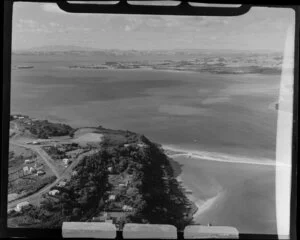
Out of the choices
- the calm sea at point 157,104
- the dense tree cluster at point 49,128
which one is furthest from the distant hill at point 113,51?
the dense tree cluster at point 49,128

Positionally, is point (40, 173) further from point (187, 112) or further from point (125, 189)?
point (187, 112)

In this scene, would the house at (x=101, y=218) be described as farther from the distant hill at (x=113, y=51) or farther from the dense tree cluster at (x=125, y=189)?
the distant hill at (x=113, y=51)

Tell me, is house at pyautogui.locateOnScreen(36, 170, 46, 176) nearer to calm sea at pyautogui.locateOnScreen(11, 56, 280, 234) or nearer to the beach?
calm sea at pyautogui.locateOnScreen(11, 56, 280, 234)

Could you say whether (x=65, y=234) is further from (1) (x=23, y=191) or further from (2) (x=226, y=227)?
(2) (x=226, y=227)

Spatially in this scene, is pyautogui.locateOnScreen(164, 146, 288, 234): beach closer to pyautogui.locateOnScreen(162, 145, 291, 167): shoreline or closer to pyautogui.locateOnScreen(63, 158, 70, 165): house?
pyautogui.locateOnScreen(162, 145, 291, 167): shoreline

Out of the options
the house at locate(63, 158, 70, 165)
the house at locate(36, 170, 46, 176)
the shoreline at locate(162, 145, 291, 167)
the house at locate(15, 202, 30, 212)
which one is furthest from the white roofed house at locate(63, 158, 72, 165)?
the shoreline at locate(162, 145, 291, 167)

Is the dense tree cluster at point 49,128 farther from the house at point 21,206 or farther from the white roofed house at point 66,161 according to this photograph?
the house at point 21,206

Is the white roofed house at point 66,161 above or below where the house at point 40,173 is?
above

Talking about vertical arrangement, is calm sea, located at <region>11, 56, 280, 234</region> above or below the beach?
above

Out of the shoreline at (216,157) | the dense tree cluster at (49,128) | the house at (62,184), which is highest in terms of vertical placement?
the dense tree cluster at (49,128)

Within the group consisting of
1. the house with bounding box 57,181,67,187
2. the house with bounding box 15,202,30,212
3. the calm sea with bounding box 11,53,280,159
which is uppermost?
the calm sea with bounding box 11,53,280,159

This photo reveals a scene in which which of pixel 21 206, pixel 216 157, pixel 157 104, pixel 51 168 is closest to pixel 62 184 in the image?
pixel 51 168

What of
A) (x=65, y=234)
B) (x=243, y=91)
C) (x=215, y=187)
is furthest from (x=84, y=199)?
(x=243, y=91)
